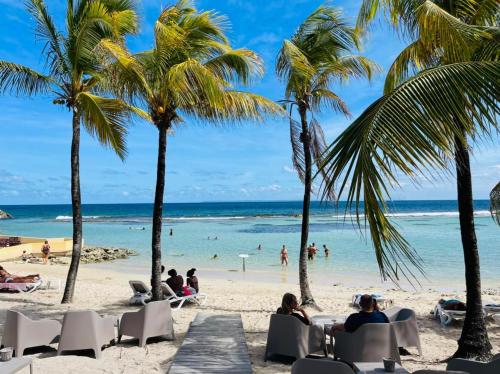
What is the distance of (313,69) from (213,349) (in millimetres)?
6549

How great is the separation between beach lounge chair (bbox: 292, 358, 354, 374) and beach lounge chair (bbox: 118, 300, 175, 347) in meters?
3.47

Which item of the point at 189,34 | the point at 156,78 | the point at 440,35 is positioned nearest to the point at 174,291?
the point at 156,78

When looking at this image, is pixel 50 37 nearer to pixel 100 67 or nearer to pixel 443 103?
pixel 100 67

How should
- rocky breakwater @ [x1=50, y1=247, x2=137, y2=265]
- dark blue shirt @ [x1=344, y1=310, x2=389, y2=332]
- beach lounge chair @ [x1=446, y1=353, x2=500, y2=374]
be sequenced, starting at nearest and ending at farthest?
1. beach lounge chair @ [x1=446, y1=353, x2=500, y2=374]
2. dark blue shirt @ [x1=344, y1=310, x2=389, y2=332]
3. rocky breakwater @ [x1=50, y1=247, x2=137, y2=265]

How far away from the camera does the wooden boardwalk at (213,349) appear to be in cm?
511

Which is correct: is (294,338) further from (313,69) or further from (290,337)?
(313,69)

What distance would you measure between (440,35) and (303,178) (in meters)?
6.44

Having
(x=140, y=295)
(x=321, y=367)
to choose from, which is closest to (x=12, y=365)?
(x=321, y=367)

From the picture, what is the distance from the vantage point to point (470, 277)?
580cm

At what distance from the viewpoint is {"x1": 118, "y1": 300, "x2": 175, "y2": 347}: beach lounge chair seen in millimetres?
6488

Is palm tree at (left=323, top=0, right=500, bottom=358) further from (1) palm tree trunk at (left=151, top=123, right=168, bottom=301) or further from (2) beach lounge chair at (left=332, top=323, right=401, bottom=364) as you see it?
(1) palm tree trunk at (left=151, top=123, right=168, bottom=301)

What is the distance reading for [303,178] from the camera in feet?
34.5

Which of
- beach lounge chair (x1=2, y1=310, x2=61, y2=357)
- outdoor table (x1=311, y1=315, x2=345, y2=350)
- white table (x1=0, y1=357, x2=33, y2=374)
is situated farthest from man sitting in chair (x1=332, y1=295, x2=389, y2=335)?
beach lounge chair (x1=2, y1=310, x2=61, y2=357)

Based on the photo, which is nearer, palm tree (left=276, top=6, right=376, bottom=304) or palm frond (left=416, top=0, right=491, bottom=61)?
palm frond (left=416, top=0, right=491, bottom=61)
